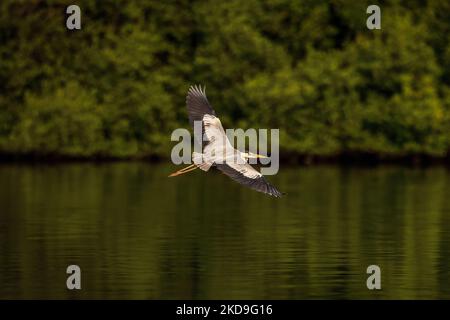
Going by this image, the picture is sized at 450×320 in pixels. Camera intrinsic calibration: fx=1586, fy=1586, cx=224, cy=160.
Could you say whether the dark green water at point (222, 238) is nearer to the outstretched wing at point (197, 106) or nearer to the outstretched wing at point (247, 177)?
the outstretched wing at point (247, 177)

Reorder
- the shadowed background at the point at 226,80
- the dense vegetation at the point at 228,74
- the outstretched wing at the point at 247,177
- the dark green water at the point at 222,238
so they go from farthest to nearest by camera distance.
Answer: the dense vegetation at the point at 228,74 → the shadowed background at the point at 226,80 → the dark green water at the point at 222,238 → the outstretched wing at the point at 247,177

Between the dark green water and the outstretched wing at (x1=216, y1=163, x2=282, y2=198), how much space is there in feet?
4.88

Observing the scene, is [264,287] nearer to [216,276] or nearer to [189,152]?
[216,276]

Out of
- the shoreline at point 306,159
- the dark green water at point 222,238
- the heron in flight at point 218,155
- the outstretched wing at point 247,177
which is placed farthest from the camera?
the shoreline at point 306,159

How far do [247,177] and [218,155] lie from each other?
884 mm

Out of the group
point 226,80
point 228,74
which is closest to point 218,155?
point 228,74

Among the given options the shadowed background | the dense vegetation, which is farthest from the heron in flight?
the dense vegetation

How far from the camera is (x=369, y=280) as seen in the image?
23.0 m

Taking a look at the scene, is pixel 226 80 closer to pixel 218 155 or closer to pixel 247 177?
pixel 218 155

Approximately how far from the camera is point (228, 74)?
61.4 m

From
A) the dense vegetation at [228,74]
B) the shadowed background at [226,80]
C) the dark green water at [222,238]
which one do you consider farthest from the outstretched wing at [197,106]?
the dense vegetation at [228,74]

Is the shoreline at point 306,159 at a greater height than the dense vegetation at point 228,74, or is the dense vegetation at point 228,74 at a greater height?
the dense vegetation at point 228,74

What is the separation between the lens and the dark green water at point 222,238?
22.7m
